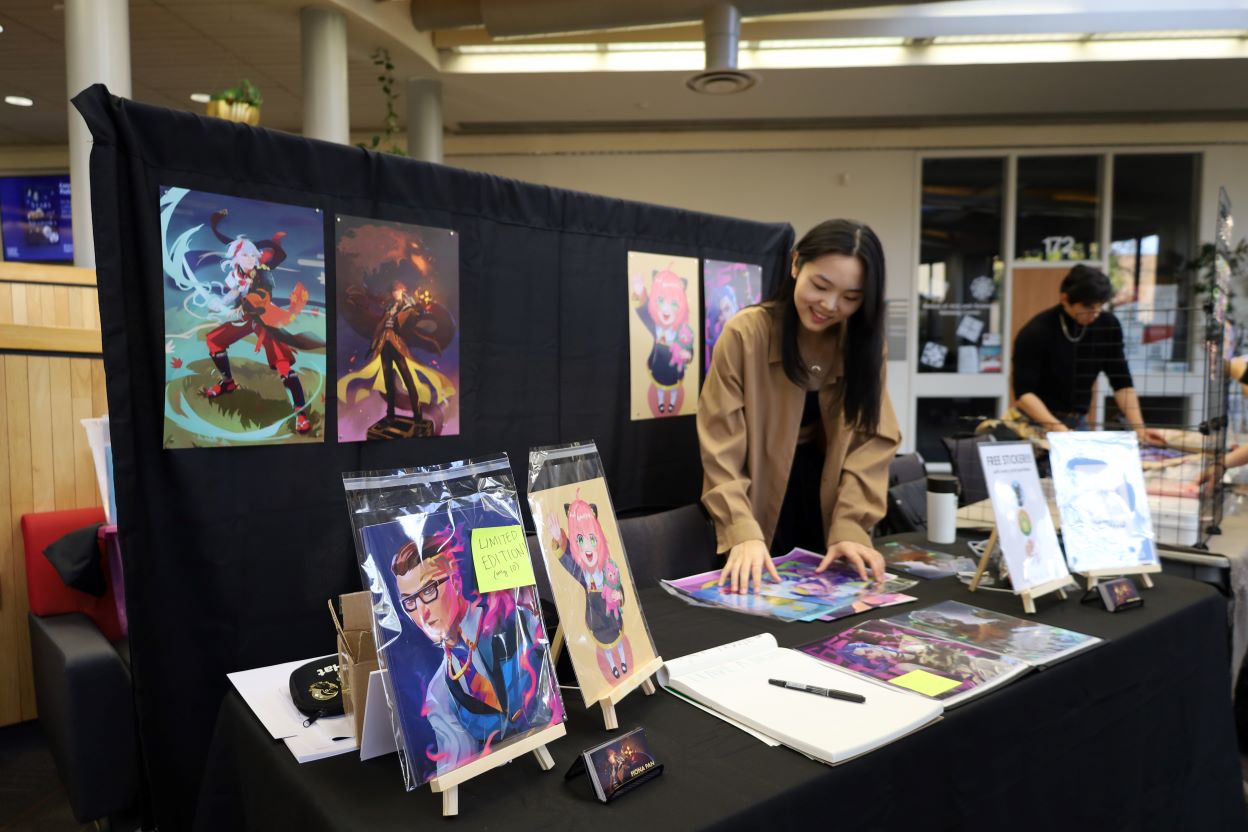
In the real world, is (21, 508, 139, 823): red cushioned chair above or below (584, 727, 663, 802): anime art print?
below

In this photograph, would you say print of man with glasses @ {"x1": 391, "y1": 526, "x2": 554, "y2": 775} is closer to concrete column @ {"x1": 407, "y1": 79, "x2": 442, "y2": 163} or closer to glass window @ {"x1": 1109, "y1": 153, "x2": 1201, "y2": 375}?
concrete column @ {"x1": 407, "y1": 79, "x2": 442, "y2": 163}

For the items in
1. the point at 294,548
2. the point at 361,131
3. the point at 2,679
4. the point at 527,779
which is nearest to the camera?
the point at 527,779

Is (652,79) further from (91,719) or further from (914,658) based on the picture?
(914,658)

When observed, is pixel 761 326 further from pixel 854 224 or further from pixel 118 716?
pixel 118 716

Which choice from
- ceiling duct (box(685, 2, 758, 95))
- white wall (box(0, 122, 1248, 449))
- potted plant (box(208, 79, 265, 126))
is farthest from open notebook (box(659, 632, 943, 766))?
white wall (box(0, 122, 1248, 449))

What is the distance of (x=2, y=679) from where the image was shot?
2.41 metres

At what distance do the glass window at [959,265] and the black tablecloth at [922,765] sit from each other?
588 centimetres

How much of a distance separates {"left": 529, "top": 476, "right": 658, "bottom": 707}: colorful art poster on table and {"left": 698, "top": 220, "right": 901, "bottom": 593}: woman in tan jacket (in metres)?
0.64

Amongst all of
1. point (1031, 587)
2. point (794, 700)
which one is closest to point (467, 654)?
point (794, 700)

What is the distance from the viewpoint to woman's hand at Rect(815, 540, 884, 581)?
1567 mm

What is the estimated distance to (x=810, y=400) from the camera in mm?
1974

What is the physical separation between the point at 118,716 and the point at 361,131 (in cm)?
648

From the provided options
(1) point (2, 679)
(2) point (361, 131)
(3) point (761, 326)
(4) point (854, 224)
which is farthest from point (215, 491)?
(2) point (361, 131)

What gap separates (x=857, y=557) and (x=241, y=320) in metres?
1.26
